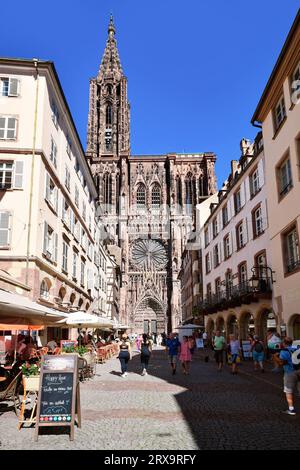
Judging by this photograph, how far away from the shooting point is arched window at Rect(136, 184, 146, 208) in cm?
7950

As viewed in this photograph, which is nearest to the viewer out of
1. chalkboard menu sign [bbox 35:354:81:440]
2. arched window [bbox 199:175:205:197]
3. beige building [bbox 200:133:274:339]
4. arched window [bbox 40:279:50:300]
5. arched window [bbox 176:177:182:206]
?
chalkboard menu sign [bbox 35:354:81:440]

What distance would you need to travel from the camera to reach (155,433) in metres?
6.99

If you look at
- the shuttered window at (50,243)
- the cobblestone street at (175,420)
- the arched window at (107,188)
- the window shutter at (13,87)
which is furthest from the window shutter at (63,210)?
the arched window at (107,188)

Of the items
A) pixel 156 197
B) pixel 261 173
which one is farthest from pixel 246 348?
pixel 156 197

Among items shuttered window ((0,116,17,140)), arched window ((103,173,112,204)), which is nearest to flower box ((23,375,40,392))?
shuttered window ((0,116,17,140))

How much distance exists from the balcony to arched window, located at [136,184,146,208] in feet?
146

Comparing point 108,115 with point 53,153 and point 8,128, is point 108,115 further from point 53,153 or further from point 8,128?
point 8,128

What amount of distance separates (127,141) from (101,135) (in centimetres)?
541

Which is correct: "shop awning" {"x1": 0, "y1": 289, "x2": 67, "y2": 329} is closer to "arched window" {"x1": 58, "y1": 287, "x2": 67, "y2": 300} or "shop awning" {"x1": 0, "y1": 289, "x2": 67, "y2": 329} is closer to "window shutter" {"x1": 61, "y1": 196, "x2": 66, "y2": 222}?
"arched window" {"x1": 58, "y1": 287, "x2": 67, "y2": 300}

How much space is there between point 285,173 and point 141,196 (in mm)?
62731

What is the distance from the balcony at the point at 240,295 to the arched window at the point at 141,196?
4440 cm

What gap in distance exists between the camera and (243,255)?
26828 mm

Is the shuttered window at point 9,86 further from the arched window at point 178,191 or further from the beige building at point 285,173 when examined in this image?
the arched window at point 178,191

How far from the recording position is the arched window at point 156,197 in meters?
79.6
